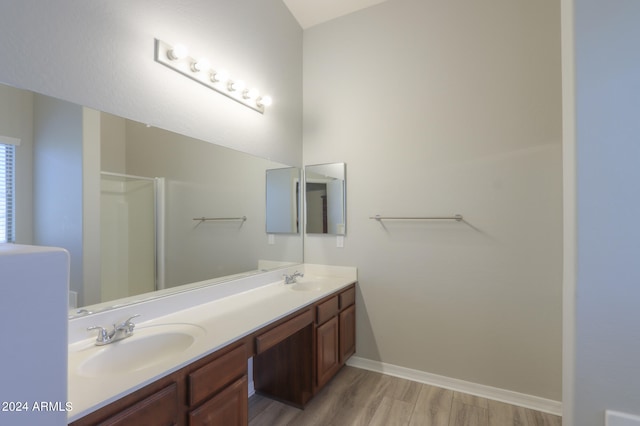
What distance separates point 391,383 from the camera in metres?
2.27

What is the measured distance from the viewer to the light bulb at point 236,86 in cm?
198

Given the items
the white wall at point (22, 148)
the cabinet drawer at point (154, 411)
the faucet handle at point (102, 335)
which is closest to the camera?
the cabinet drawer at point (154, 411)

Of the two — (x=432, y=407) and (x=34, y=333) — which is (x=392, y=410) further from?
(x=34, y=333)

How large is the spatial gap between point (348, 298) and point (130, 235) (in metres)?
1.65

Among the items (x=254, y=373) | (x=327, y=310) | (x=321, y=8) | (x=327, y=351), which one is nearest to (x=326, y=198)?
(x=327, y=310)

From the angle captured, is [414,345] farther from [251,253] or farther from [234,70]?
[234,70]

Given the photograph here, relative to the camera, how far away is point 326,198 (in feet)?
8.79

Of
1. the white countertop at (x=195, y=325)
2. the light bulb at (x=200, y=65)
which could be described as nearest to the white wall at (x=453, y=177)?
the white countertop at (x=195, y=325)

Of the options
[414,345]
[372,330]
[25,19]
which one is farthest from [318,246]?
[25,19]

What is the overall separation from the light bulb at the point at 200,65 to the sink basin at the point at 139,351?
1.45 meters

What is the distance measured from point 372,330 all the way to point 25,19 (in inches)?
108

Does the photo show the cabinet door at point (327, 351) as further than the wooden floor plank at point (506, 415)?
Yes

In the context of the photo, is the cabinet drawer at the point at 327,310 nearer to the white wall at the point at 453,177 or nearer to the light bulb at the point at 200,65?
the white wall at the point at 453,177

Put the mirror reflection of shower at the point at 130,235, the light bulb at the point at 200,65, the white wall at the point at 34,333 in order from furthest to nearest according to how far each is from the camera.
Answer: the light bulb at the point at 200,65 → the mirror reflection of shower at the point at 130,235 → the white wall at the point at 34,333
